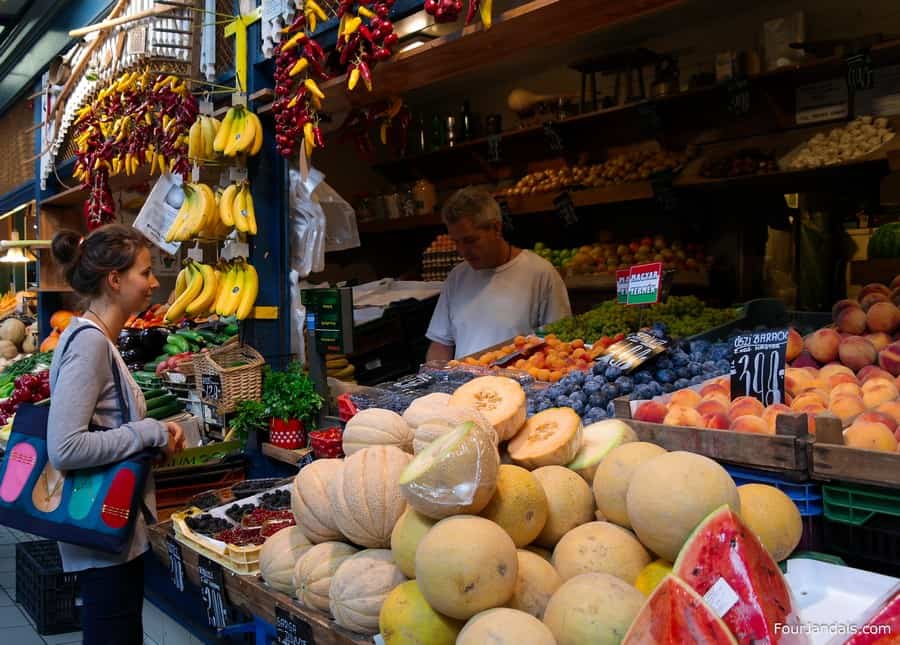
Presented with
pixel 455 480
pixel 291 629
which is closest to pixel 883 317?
pixel 455 480

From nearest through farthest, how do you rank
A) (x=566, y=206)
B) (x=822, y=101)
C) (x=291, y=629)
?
(x=291, y=629) < (x=822, y=101) < (x=566, y=206)

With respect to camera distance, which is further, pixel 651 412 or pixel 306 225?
pixel 306 225

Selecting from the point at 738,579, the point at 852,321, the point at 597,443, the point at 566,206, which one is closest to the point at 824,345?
the point at 852,321

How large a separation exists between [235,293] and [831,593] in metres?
3.13

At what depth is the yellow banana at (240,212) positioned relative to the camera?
375 cm

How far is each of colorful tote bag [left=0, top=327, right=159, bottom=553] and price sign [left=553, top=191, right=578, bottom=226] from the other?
3890mm

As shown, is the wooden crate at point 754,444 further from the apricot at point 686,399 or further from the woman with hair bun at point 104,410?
the woman with hair bun at point 104,410

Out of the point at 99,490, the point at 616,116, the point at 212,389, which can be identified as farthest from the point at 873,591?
the point at 616,116

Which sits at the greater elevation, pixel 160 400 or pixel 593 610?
pixel 593 610

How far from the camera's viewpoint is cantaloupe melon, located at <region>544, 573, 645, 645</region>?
113 cm

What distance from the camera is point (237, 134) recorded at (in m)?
3.76

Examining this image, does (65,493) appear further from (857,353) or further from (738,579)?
(857,353)

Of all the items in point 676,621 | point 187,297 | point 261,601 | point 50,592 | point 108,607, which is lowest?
point 50,592

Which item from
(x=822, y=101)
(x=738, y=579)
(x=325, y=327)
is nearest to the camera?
(x=738, y=579)
